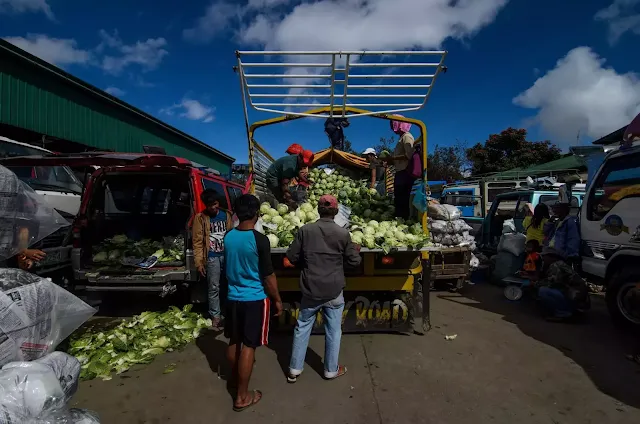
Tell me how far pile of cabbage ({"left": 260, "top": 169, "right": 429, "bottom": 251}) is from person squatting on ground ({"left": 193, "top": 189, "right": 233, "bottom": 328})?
0.67 metres

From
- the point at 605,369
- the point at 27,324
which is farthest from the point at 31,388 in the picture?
the point at 605,369

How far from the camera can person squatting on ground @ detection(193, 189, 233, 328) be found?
4.86 meters

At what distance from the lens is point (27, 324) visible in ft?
7.55

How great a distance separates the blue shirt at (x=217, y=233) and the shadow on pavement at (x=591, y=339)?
412 centimetres

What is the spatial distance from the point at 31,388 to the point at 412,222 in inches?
168

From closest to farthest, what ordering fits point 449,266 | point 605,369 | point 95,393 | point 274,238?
point 95,393
point 605,369
point 274,238
point 449,266

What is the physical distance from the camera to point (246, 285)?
10.6 feet

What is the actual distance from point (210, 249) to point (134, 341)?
4.51 feet

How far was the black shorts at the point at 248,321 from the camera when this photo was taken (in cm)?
321

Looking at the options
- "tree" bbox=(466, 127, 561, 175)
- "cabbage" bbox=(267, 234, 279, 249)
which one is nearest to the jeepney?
"cabbage" bbox=(267, 234, 279, 249)

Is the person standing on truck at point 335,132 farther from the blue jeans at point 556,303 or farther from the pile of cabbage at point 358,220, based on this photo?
the blue jeans at point 556,303

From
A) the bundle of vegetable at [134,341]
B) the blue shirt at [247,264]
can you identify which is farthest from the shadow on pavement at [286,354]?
the blue shirt at [247,264]

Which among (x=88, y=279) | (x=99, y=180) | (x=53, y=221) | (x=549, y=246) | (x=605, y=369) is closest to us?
(x=53, y=221)

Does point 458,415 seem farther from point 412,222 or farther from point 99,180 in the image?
point 99,180
